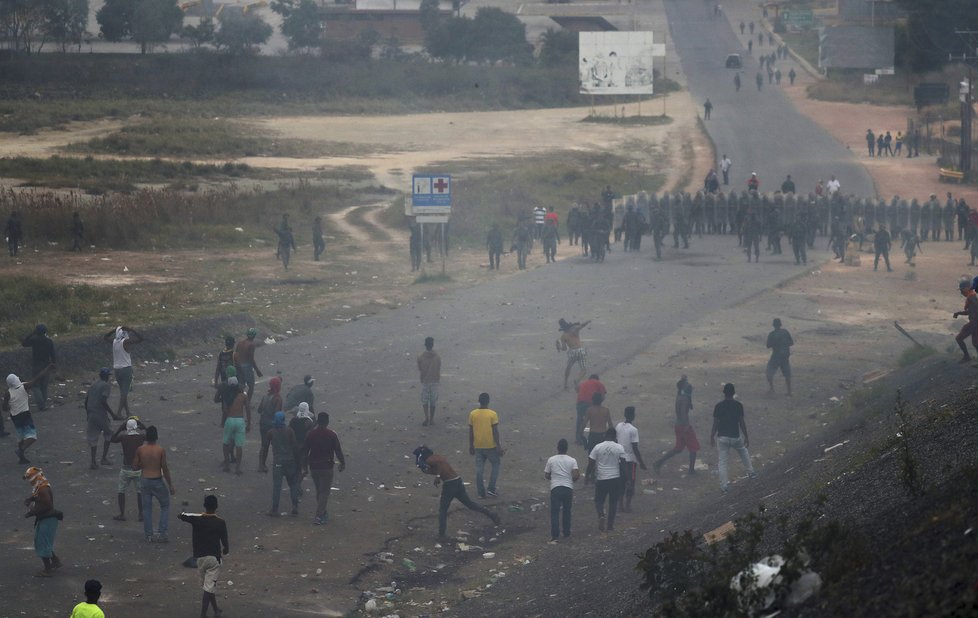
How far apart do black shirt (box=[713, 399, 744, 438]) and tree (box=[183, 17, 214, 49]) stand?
75958 mm

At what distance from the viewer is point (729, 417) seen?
1453cm

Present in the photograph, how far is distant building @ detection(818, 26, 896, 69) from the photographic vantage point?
73250 millimetres

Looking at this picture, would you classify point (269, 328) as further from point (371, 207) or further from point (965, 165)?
point (965, 165)

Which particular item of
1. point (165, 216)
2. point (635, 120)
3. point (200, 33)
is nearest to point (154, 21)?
point (200, 33)

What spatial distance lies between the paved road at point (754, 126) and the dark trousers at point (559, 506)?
3813 centimetres

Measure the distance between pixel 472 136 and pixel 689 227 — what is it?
3448 cm

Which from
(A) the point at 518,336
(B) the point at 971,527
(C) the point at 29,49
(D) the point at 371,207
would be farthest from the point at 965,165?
(C) the point at 29,49

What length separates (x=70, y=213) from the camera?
35469mm

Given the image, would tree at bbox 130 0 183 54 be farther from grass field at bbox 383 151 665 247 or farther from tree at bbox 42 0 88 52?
grass field at bbox 383 151 665 247

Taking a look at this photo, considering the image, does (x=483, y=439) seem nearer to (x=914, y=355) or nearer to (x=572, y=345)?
(x=572, y=345)

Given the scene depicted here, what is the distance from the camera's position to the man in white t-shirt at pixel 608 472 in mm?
13594

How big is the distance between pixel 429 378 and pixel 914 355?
8.79 metres

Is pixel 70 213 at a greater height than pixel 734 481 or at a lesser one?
greater

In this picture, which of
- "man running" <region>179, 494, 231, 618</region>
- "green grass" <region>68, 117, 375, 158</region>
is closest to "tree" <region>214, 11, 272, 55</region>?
"green grass" <region>68, 117, 375, 158</region>
